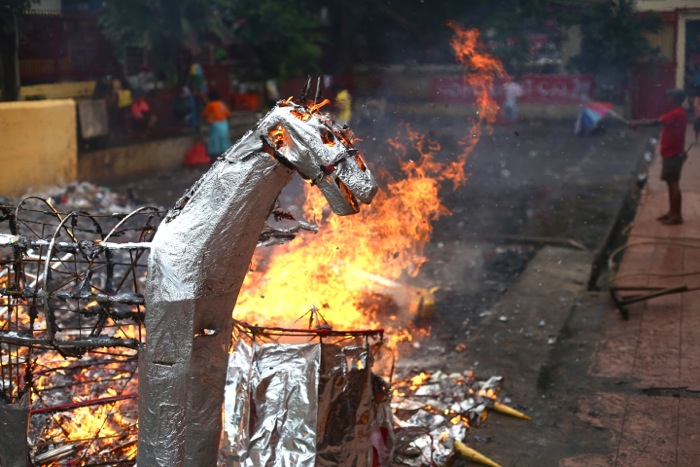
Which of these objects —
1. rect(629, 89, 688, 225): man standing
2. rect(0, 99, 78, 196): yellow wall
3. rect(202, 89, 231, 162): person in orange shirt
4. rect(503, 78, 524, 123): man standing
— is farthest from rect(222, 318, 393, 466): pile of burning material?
rect(503, 78, 524, 123): man standing

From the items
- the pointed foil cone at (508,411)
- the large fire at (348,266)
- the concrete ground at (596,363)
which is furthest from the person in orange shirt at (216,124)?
the pointed foil cone at (508,411)

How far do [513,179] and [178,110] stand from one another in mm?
7718

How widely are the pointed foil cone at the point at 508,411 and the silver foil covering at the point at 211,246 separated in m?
3.32

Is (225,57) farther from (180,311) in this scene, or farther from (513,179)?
(180,311)

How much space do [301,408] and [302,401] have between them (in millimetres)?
42

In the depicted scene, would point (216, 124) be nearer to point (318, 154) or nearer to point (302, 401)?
point (302, 401)

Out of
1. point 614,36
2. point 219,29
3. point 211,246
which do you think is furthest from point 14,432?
point 219,29

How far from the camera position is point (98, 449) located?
18.8 feet

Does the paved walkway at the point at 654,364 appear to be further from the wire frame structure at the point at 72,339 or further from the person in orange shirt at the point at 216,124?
the person in orange shirt at the point at 216,124

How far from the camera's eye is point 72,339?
6160mm

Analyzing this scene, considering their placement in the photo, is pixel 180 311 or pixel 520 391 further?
pixel 520 391

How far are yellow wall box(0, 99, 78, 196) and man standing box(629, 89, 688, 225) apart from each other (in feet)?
30.5

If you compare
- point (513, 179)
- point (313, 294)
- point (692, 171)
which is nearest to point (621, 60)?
point (513, 179)

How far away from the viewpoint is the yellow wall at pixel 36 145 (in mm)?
12820
